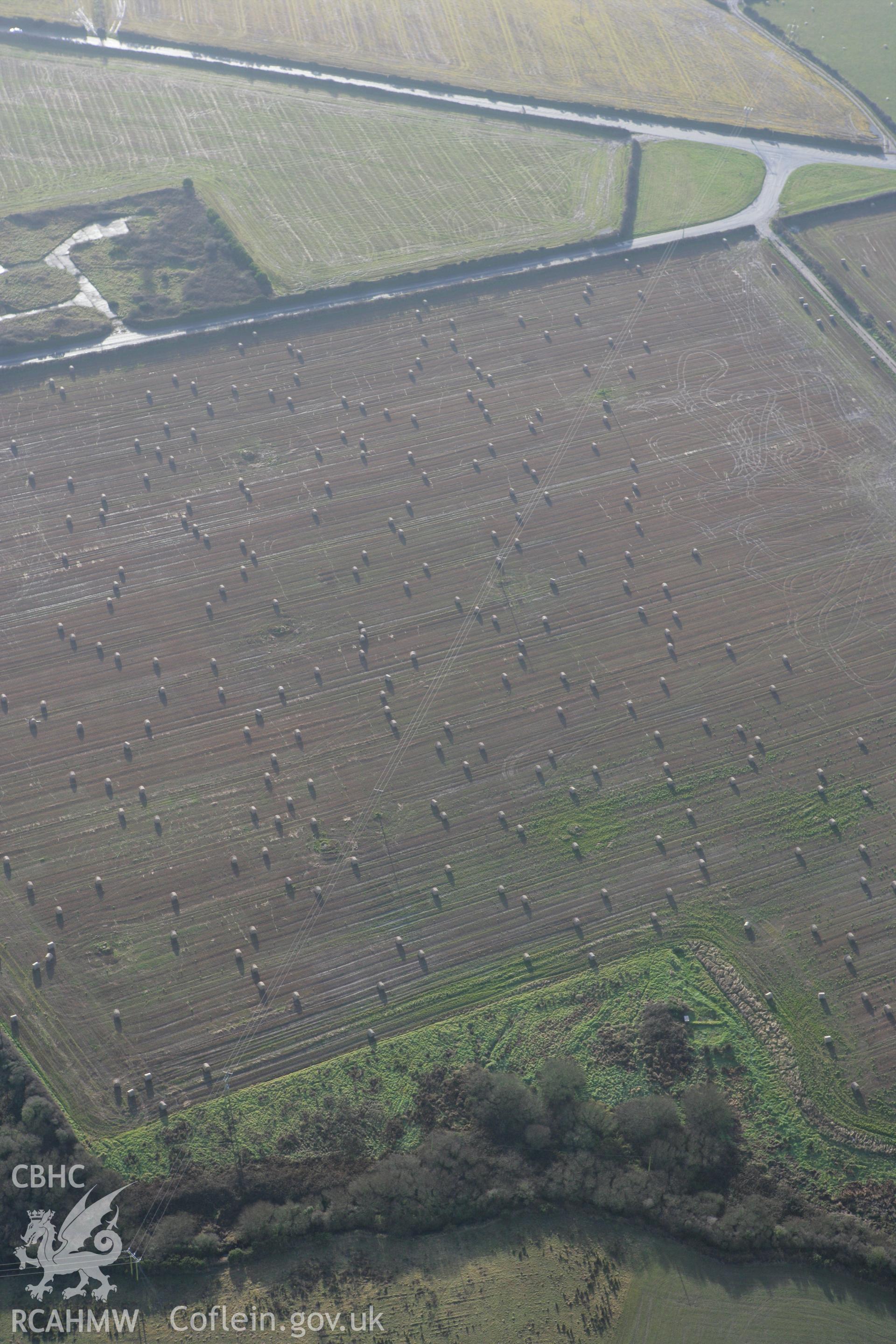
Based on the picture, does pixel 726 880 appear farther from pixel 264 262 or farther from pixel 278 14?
pixel 278 14

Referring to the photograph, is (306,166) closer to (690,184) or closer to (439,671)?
(690,184)

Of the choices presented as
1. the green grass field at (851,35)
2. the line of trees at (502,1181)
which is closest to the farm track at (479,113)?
the green grass field at (851,35)

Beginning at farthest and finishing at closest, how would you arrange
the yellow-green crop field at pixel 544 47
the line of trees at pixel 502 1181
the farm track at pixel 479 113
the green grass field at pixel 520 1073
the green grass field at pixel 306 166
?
the yellow-green crop field at pixel 544 47, the green grass field at pixel 306 166, the farm track at pixel 479 113, the green grass field at pixel 520 1073, the line of trees at pixel 502 1181

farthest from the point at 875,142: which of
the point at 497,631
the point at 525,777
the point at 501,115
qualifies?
the point at 525,777

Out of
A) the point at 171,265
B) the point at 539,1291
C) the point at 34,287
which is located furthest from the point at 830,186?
the point at 539,1291

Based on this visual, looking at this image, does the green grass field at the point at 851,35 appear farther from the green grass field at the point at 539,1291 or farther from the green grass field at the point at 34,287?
the green grass field at the point at 539,1291
